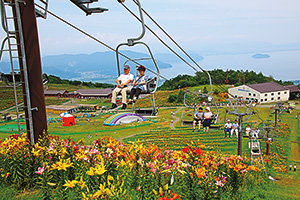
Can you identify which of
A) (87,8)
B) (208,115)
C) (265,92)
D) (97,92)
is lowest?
(265,92)

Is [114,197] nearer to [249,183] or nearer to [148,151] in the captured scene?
[148,151]

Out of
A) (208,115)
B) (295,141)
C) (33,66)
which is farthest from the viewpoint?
(295,141)

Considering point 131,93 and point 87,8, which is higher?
point 87,8

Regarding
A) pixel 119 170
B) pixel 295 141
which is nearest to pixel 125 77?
pixel 119 170

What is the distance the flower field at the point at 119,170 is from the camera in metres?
3.59

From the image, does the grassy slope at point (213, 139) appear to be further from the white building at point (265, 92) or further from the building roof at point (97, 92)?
the building roof at point (97, 92)

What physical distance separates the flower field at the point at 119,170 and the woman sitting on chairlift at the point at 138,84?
9.60 feet

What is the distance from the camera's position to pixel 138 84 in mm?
7723

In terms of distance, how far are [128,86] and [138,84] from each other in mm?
484

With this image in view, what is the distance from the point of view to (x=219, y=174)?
4.06 metres

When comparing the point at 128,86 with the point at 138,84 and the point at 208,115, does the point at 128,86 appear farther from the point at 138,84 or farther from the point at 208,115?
the point at 208,115

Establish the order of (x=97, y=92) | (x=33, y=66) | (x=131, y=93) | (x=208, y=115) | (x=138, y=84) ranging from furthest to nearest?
(x=97, y=92) → (x=208, y=115) → (x=138, y=84) → (x=131, y=93) → (x=33, y=66)

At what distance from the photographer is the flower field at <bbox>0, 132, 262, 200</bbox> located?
3.59 m

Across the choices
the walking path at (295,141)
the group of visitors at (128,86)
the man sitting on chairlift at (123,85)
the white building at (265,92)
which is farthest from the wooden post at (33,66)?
the white building at (265,92)
